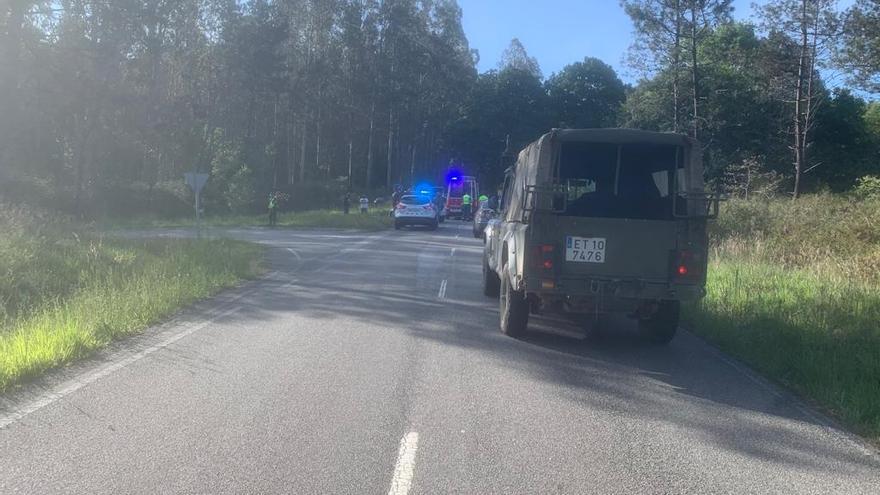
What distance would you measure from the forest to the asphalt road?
60.2 ft

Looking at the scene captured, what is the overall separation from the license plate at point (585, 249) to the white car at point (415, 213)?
95.3 ft

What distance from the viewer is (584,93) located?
73750 mm

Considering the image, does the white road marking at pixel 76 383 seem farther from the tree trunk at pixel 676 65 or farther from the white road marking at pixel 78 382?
the tree trunk at pixel 676 65

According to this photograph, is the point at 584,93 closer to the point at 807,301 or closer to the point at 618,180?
the point at 807,301

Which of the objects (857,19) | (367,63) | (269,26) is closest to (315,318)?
(857,19)

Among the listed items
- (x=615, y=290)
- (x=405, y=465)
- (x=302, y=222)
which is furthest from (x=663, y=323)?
(x=302, y=222)

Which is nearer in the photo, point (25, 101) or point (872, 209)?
point (872, 209)

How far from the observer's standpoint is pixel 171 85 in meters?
56.2

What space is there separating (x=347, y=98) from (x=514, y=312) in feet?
158

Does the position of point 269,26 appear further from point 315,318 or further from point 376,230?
point 315,318

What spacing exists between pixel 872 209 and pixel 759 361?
1065 centimetres

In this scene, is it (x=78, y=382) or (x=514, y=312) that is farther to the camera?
(x=514, y=312)

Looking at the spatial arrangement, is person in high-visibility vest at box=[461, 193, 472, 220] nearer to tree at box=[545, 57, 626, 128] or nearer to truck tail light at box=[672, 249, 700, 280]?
tree at box=[545, 57, 626, 128]

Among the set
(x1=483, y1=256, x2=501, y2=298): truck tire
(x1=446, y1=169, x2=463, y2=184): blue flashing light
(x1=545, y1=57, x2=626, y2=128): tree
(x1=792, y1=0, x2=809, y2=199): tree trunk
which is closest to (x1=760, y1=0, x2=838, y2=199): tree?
(x1=792, y1=0, x2=809, y2=199): tree trunk
